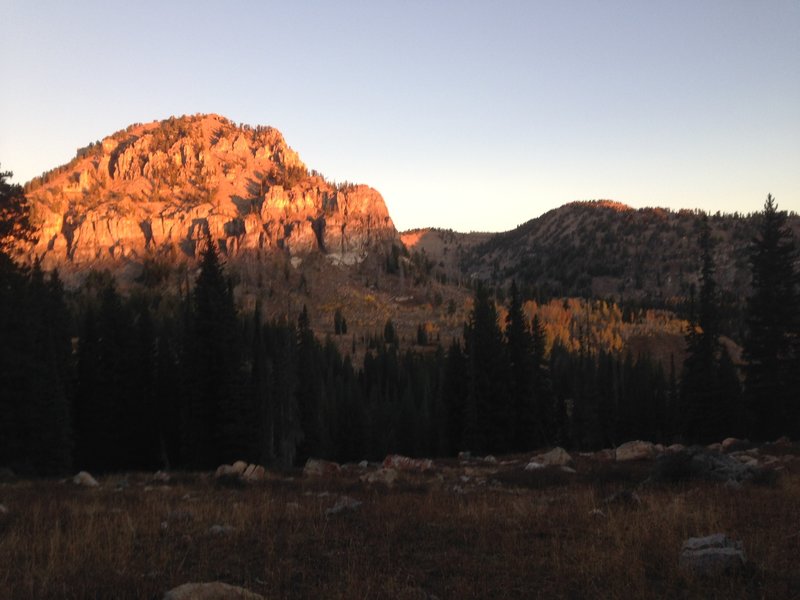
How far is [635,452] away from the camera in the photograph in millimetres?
23906

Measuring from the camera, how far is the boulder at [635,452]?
77.4 feet

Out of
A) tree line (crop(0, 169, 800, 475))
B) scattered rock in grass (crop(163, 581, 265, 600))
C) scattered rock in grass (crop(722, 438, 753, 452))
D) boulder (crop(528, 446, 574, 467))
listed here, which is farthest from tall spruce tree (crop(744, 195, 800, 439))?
scattered rock in grass (crop(163, 581, 265, 600))

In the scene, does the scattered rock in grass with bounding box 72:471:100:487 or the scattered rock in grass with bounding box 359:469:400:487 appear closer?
the scattered rock in grass with bounding box 359:469:400:487

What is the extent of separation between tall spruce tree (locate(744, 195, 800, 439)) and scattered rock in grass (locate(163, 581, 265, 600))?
42.4 m

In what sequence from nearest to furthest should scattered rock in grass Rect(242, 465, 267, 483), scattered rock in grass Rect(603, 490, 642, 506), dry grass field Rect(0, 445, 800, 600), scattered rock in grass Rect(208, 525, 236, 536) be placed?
dry grass field Rect(0, 445, 800, 600)
scattered rock in grass Rect(208, 525, 236, 536)
scattered rock in grass Rect(603, 490, 642, 506)
scattered rock in grass Rect(242, 465, 267, 483)

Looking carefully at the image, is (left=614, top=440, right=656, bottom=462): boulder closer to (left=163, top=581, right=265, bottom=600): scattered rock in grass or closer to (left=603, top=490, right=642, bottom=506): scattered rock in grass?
(left=603, top=490, right=642, bottom=506): scattered rock in grass

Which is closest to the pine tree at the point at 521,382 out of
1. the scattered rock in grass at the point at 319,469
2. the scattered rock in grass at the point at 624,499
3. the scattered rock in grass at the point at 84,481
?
the scattered rock in grass at the point at 319,469

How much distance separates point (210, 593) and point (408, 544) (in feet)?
12.1

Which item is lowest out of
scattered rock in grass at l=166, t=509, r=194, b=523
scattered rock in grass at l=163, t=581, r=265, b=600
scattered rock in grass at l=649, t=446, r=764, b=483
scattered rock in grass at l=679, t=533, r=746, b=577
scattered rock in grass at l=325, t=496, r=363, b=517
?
scattered rock in grass at l=649, t=446, r=764, b=483

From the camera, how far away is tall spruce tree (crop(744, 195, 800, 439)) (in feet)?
128

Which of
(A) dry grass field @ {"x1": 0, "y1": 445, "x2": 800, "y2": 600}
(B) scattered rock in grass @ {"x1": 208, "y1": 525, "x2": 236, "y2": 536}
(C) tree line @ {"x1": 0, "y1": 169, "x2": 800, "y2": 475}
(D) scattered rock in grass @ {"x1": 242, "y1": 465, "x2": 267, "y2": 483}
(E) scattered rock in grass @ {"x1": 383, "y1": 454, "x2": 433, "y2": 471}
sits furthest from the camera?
(C) tree line @ {"x1": 0, "y1": 169, "x2": 800, "y2": 475}

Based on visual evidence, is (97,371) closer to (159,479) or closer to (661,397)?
(159,479)

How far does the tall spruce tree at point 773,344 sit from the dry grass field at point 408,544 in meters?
30.1

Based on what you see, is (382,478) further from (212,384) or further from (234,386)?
(212,384)
